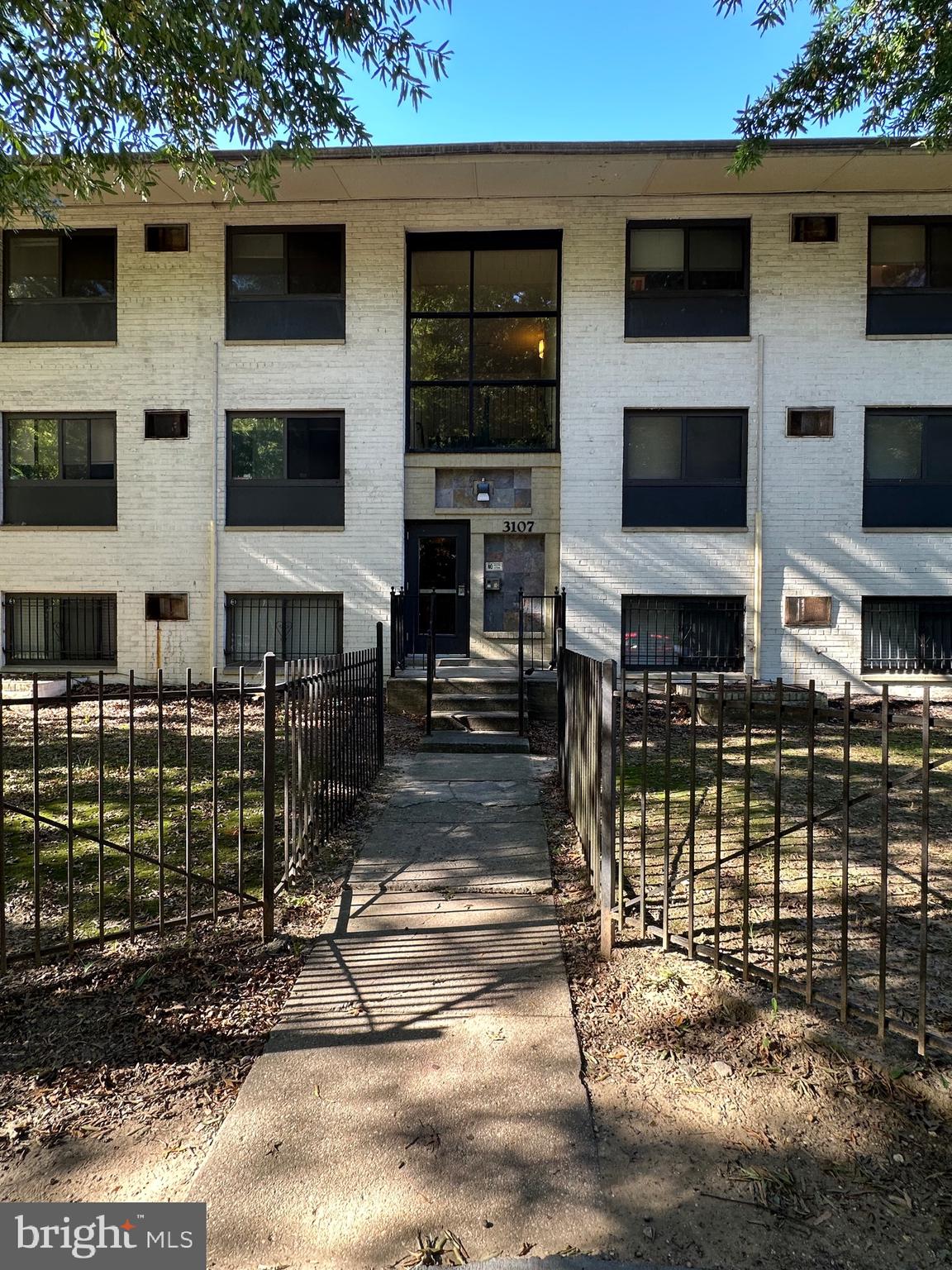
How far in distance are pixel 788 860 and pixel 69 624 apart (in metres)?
13.6

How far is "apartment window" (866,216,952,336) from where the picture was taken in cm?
1349

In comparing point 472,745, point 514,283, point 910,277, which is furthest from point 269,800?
point 910,277

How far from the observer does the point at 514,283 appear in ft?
48.3

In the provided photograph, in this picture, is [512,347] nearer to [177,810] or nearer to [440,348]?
[440,348]

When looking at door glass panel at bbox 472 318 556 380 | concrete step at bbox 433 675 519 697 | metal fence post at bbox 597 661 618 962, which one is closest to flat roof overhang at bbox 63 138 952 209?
door glass panel at bbox 472 318 556 380

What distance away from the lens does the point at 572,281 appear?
44.9ft

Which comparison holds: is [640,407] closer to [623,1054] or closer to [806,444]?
[806,444]

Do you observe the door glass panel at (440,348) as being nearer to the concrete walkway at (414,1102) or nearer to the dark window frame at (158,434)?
the dark window frame at (158,434)

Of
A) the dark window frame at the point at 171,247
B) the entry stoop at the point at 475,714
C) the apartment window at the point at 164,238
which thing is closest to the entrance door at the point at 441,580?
the entry stoop at the point at 475,714

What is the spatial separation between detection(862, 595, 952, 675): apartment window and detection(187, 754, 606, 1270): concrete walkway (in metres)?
11.2

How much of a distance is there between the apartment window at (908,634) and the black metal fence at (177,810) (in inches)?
380

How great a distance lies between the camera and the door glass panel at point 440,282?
14.6m

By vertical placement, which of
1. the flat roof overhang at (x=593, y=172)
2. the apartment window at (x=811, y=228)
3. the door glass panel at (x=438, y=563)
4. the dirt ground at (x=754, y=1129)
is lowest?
the dirt ground at (x=754, y=1129)

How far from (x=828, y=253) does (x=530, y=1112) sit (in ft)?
49.0
